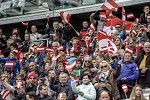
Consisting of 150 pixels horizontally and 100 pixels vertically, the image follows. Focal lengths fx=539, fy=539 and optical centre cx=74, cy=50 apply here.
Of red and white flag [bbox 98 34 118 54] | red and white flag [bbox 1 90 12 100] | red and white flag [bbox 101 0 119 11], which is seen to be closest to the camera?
red and white flag [bbox 1 90 12 100]

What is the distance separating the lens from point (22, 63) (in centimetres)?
1848

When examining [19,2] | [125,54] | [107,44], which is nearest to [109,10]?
[107,44]

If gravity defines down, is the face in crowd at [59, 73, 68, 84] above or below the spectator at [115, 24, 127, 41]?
below

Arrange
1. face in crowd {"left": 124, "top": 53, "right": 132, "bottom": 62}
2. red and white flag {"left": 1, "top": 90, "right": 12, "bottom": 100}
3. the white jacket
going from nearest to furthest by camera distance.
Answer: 1. the white jacket
2. face in crowd {"left": 124, "top": 53, "right": 132, "bottom": 62}
3. red and white flag {"left": 1, "top": 90, "right": 12, "bottom": 100}

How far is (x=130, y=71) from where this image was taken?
524 inches

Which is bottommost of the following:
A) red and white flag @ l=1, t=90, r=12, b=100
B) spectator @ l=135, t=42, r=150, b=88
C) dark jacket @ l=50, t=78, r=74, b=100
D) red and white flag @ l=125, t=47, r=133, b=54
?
red and white flag @ l=1, t=90, r=12, b=100

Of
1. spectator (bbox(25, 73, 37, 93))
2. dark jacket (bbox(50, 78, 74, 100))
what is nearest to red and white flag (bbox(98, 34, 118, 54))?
dark jacket (bbox(50, 78, 74, 100))

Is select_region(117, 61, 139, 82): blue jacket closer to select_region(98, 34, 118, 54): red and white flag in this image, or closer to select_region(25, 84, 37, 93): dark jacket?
select_region(98, 34, 118, 54): red and white flag

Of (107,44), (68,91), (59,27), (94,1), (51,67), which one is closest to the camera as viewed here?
(68,91)

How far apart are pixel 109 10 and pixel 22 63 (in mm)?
3485

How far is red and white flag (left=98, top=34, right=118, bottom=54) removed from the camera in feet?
48.8

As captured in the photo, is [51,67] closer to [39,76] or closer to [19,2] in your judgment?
[39,76]

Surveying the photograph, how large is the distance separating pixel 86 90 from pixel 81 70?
1.46m

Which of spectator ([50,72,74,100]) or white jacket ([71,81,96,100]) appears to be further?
spectator ([50,72,74,100])
